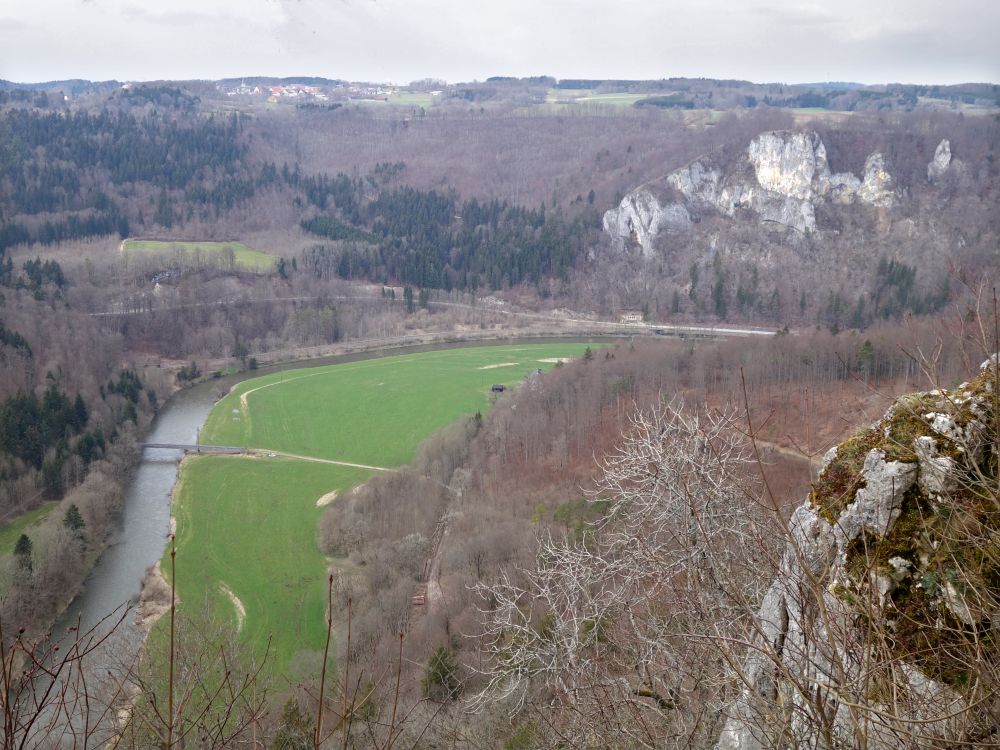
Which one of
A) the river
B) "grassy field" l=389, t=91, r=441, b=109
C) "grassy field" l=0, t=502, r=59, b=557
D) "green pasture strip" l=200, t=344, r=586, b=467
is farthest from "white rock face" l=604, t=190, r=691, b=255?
"grassy field" l=389, t=91, r=441, b=109

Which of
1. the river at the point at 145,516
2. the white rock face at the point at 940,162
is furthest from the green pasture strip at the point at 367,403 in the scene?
the white rock face at the point at 940,162

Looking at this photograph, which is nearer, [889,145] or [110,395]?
[110,395]

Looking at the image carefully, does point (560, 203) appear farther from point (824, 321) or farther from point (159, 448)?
point (159, 448)

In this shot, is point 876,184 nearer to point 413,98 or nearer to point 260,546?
point 260,546

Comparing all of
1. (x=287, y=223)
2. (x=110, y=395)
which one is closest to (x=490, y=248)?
(x=287, y=223)

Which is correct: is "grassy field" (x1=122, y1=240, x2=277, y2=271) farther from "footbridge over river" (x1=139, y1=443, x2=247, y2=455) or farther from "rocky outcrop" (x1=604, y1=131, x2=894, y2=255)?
"footbridge over river" (x1=139, y1=443, x2=247, y2=455)

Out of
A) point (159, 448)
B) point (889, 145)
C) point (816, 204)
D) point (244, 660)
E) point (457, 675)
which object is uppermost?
point (889, 145)

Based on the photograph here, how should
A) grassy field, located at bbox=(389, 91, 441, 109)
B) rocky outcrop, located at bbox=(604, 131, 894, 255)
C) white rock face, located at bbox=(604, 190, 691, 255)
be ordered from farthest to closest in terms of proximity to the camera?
1. grassy field, located at bbox=(389, 91, 441, 109)
2. white rock face, located at bbox=(604, 190, 691, 255)
3. rocky outcrop, located at bbox=(604, 131, 894, 255)

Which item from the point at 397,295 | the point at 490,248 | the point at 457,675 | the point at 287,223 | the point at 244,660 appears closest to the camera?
the point at 457,675
